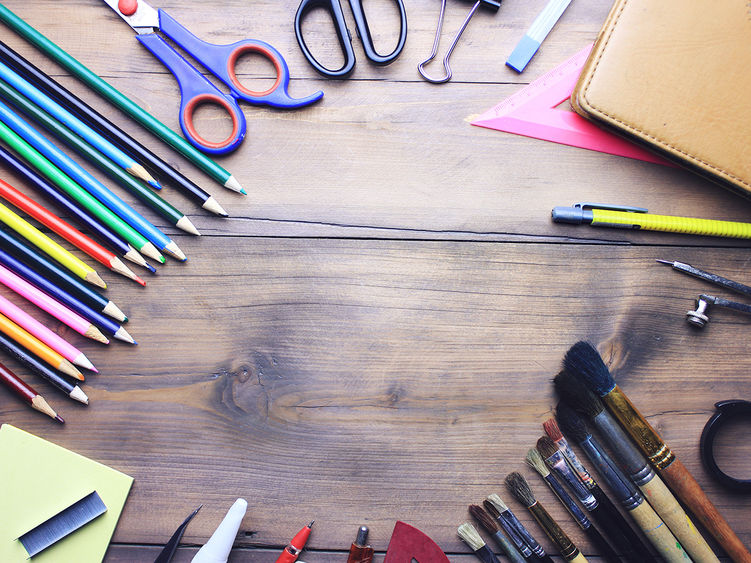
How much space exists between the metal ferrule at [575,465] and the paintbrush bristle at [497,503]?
0.10 metres

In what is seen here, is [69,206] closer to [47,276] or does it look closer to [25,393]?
[47,276]

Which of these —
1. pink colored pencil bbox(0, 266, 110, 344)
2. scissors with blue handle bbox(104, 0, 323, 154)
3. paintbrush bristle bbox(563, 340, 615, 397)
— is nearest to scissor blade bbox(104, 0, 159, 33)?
scissors with blue handle bbox(104, 0, 323, 154)

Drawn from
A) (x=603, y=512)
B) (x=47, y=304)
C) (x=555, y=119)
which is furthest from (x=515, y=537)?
(x=47, y=304)

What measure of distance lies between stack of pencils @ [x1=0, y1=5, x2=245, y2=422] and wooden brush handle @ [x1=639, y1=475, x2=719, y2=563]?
2.17 ft

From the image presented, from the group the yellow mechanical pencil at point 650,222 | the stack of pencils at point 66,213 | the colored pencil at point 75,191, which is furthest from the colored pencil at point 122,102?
the yellow mechanical pencil at point 650,222

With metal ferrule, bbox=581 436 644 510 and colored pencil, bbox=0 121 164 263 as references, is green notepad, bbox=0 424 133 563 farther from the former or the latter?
metal ferrule, bbox=581 436 644 510

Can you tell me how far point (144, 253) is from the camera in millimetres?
680

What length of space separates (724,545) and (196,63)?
3.11ft

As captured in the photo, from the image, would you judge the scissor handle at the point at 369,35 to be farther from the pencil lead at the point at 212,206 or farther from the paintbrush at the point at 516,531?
the paintbrush at the point at 516,531

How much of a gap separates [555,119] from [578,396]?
377 mm

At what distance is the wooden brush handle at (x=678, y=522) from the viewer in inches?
25.7

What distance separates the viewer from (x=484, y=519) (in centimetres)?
66

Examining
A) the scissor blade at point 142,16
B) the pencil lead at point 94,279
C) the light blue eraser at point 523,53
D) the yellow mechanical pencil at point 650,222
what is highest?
the scissor blade at point 142,16

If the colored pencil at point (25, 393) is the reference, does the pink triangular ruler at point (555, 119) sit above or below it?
above
